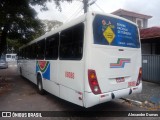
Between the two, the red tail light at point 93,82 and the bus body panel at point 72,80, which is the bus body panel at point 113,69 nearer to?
the red tail light at point 93,82

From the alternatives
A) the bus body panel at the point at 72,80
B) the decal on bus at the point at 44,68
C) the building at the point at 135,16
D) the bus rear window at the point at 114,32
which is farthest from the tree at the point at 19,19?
the building at the point at 135,16

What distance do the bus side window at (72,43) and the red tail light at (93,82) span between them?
57 centimetres

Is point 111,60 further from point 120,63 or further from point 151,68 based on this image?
point 151,68

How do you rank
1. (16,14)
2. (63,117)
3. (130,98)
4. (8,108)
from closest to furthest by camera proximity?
(63,117) → (8,108) → (130,98) → (16,14)

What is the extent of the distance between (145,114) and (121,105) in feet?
3.90

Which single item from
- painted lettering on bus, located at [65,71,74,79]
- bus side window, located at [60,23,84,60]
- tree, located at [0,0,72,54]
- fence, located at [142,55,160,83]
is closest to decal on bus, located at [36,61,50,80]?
bus side window, located at [60,23,84,60]

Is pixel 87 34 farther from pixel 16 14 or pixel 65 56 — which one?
pixel 16 14

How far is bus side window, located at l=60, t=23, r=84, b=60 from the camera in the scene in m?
5.04

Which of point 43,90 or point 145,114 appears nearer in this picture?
point 145,114

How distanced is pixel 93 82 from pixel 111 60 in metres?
0.94

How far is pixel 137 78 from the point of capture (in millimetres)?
6129

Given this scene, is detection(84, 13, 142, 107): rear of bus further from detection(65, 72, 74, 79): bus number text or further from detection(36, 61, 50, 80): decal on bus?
detection(36, 61, 50, 80): decal on bus

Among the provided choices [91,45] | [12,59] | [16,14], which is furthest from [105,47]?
[12,59]

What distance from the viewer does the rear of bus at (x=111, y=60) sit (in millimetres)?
4766
